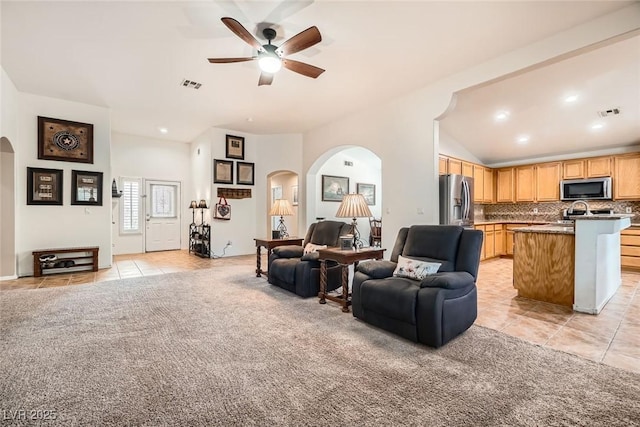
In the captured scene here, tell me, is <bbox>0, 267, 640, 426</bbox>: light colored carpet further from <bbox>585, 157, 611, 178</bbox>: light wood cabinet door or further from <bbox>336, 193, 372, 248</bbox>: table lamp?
<bbox>585, 157, 611, 178</bbox>: light wood cabinet door

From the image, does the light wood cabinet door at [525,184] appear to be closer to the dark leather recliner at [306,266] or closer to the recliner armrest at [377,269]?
the dark leather recliner at [306,266]

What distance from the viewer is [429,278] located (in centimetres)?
253

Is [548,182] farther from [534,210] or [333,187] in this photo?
[333,187]

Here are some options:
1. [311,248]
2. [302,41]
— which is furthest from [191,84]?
[311,248]

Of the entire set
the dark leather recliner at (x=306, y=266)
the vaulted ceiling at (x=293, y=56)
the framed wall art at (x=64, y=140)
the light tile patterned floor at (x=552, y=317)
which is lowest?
the light tile patterned floor at (x=552, y=317)

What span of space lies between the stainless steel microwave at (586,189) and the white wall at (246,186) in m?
5.65

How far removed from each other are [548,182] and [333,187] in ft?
16.0

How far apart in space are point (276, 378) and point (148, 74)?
4.34m

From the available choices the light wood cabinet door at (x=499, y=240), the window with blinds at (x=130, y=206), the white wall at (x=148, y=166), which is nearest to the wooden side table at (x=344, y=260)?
the light wood cabinet door at (x=499, y=240)

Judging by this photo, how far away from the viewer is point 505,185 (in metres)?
7.04

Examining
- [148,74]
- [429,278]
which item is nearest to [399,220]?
[429,278]

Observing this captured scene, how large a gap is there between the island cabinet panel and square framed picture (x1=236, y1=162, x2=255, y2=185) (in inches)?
226

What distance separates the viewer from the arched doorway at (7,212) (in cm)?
471

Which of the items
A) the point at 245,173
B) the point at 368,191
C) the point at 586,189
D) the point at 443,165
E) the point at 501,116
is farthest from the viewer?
the point at 368,191
